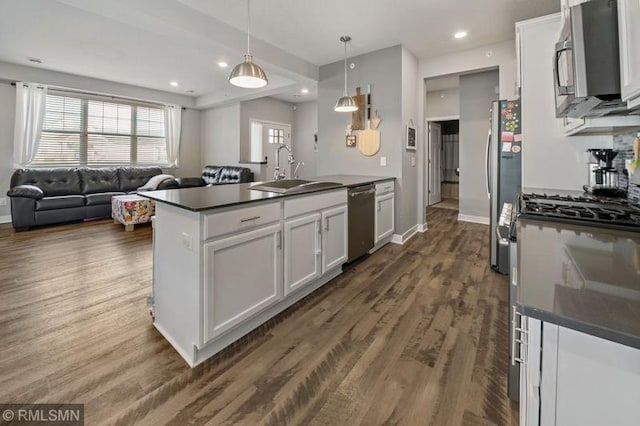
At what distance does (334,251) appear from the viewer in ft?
9.52

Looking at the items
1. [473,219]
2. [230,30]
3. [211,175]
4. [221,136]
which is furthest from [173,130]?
[473,219]

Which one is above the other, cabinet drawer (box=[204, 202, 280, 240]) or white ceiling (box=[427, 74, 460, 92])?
white ceiling (box=[427, 74, 460, 92])

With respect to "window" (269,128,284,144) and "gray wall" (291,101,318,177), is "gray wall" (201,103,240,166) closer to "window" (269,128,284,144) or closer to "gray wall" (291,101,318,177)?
"window" (269,128,284,144)

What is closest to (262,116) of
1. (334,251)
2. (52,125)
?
(52,125)

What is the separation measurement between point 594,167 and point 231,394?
289 cm

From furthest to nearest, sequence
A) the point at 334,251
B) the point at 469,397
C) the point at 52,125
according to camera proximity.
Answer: the point at 52,125, the point at 334,251, the point at 469,397

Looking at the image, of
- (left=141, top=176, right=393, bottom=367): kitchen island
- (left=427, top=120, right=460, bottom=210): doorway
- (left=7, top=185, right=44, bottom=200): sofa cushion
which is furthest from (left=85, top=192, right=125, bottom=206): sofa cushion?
(left=427, top=120, right=460, bottom=210): doorway

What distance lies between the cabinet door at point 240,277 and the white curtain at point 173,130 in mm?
6552

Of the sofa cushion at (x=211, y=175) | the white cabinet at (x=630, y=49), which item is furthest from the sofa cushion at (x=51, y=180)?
the white cabinet at (x=630, y=49)

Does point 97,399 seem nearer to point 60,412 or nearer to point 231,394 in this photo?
point 60,412

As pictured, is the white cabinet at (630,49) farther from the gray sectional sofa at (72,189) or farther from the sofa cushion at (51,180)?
the sofa cushion at (51,180)

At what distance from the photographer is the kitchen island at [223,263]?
1.67 meters

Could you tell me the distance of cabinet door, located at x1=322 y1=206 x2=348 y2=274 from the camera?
2.73m

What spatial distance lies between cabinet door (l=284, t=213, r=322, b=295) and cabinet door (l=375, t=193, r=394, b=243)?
4.42ft
